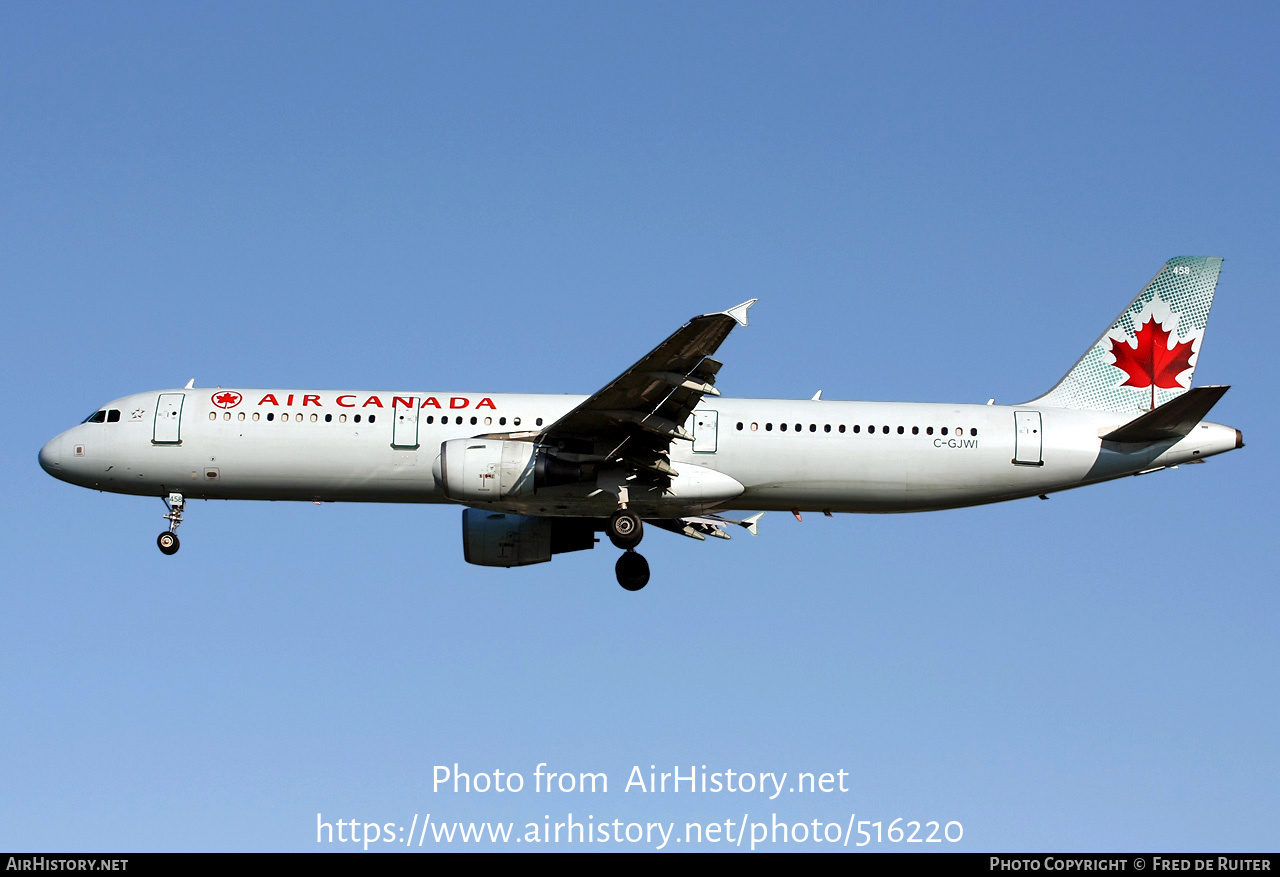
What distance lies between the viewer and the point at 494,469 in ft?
112

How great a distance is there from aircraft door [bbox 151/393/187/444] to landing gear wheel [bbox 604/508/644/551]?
10.5 meters

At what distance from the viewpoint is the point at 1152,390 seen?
37875 millimetres

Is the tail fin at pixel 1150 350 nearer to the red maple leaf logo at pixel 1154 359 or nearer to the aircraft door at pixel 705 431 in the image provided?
the red maple leaf logo at pixel 1154 359

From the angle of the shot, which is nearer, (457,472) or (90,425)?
(457,472)

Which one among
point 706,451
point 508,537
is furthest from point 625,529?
point 508,537

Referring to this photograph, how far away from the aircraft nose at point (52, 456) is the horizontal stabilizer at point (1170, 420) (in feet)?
82.3

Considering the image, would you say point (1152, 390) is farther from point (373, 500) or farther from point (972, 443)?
point (373, 500)

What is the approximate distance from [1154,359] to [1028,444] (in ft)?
15.3

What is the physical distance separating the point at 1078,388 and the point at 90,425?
955 inches

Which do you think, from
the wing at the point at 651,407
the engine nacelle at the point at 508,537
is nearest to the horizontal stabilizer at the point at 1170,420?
the wing at the point at 651,407

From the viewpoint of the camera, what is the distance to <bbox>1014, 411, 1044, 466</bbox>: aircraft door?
36062 millimetres
